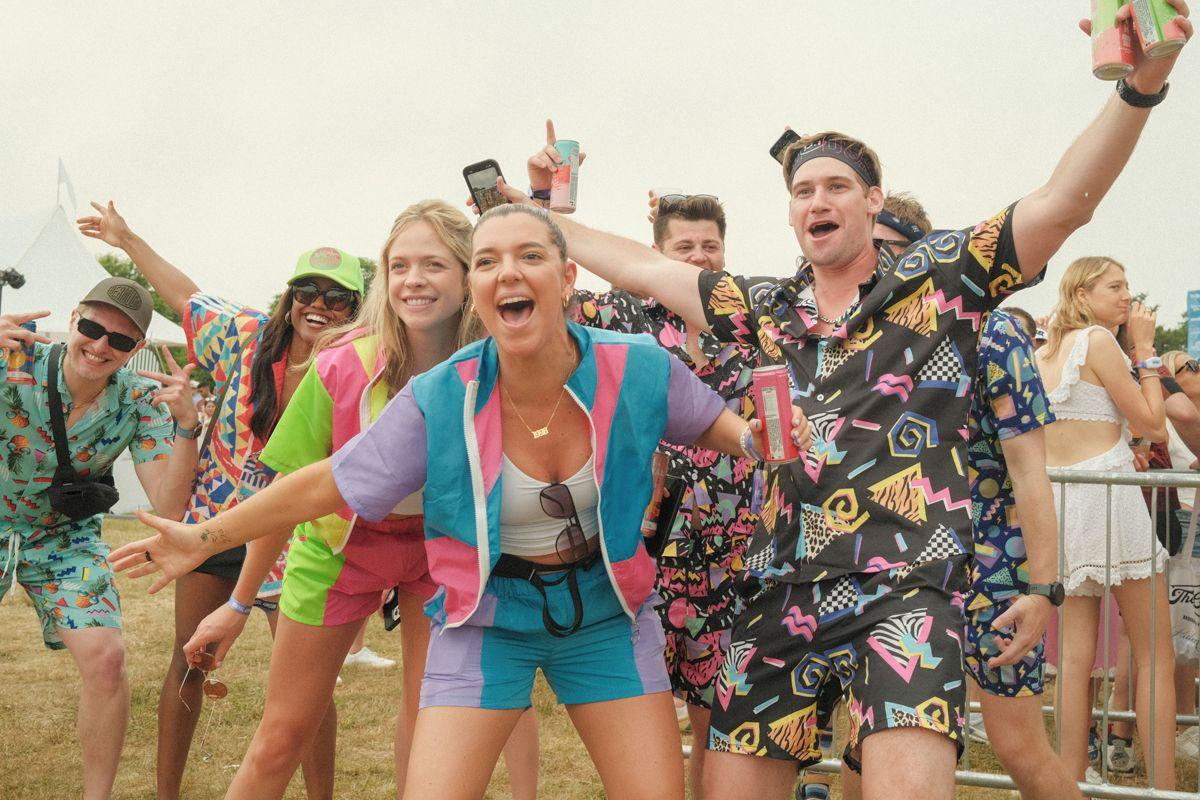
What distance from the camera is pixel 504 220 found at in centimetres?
321

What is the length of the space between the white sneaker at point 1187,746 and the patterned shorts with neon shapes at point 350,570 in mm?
4821

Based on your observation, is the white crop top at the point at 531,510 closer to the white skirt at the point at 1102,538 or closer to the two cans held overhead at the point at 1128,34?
the two cans held overhead at the point at 1128,34

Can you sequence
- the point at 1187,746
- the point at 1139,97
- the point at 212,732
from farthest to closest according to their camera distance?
the point at 212,732, the point at 1187,746, the point at 1139,97

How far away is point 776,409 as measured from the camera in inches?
113

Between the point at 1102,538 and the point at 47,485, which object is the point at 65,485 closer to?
the point at 47,485

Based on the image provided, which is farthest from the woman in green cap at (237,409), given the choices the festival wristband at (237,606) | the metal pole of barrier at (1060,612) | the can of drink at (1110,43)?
the metal pole of barrier at (1060,612)

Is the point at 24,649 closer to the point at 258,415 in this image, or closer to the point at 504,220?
the point at 258,415

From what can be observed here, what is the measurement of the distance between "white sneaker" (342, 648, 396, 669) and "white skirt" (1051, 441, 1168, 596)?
5219 mm

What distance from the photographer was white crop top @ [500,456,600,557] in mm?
3160

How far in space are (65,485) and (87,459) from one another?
0.18 m

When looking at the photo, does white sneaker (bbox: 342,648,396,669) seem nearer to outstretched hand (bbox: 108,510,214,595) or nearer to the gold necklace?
outstretched hand (bbox: 108,510,214,595)

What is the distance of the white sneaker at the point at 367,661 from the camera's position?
856cm

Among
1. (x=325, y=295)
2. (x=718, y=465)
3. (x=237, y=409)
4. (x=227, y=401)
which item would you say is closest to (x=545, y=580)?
(x=718, y=465)

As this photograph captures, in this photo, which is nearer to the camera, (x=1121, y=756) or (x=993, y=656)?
(x=993, y=656)
